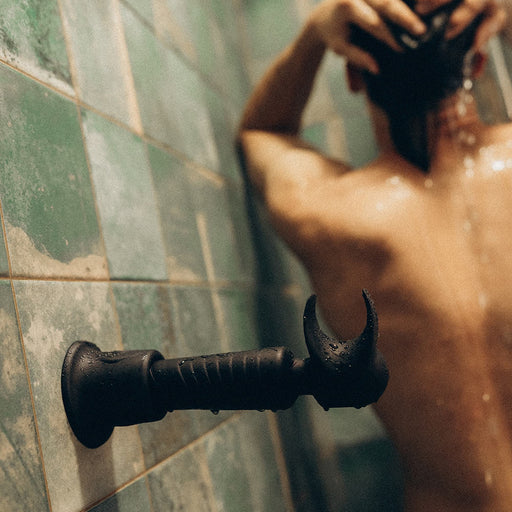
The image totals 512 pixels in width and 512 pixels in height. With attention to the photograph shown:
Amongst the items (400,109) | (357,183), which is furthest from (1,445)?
(400,109)

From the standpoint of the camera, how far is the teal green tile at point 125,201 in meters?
0.67

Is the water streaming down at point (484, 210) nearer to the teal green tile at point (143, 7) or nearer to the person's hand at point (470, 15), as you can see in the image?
the person's hand at point (470, 15)

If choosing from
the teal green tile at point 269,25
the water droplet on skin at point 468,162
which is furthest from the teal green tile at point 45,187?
the teal green tile at point 269,25

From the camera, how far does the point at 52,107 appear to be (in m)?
0.60

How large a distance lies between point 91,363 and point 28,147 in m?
0.22

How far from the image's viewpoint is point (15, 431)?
456 mm

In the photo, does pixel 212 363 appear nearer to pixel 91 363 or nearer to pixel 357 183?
pixel 91 363

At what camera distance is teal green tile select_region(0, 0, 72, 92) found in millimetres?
558

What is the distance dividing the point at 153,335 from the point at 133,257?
0.35ft

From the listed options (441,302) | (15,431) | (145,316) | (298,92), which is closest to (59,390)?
(15,431)

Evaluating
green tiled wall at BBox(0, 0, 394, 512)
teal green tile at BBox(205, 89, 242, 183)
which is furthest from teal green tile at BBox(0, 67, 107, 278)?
teal green tile at BBox(205, 89, 242, 183)

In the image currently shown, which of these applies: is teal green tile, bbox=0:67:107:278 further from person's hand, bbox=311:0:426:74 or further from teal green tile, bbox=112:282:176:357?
person's hand, bbox=311:0:426:74

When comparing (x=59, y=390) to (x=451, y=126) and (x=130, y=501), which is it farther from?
(x=451, y=126)

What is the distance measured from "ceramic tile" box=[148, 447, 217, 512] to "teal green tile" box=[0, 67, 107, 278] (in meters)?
0.26
